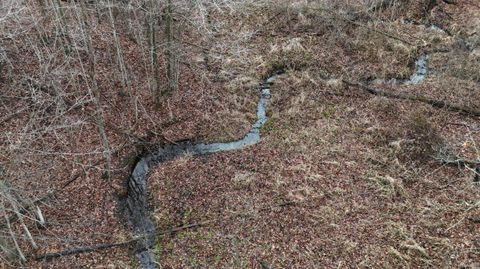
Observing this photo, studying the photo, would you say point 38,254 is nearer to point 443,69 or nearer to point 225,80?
point 225,80

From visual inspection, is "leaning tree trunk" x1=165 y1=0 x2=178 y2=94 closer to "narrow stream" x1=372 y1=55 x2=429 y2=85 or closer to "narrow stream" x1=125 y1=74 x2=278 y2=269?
"narrow stream" x1=125 y1=74 x2=278 y2=269

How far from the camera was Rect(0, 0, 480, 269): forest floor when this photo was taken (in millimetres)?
8828

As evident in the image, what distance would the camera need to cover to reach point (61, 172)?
10.3 metres

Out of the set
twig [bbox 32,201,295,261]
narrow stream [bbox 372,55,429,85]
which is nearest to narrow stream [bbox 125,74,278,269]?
twig [bbox 32,201,295,261]

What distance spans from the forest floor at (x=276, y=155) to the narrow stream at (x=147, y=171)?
0.25m

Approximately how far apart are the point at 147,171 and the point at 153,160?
1.60ft

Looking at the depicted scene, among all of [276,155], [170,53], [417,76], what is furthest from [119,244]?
[417,76]

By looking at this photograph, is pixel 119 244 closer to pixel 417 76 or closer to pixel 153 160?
pixel 153 160

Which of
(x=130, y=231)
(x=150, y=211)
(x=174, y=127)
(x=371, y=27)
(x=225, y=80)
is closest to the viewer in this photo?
(x=130, y=231)

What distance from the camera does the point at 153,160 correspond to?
456 inches

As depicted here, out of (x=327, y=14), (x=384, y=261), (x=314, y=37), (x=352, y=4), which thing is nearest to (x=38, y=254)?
(x=384, y=261)

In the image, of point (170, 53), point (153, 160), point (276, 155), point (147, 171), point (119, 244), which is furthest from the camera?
point (170, 53)

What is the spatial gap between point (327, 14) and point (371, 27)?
1946 mm

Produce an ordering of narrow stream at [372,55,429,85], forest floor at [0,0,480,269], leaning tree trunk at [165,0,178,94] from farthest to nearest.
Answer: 1. narrow stream at [372,55,429,85]
2. leaning tree trunk at [165,0,178,94]
3. forest floor at [0,0,480,269]
